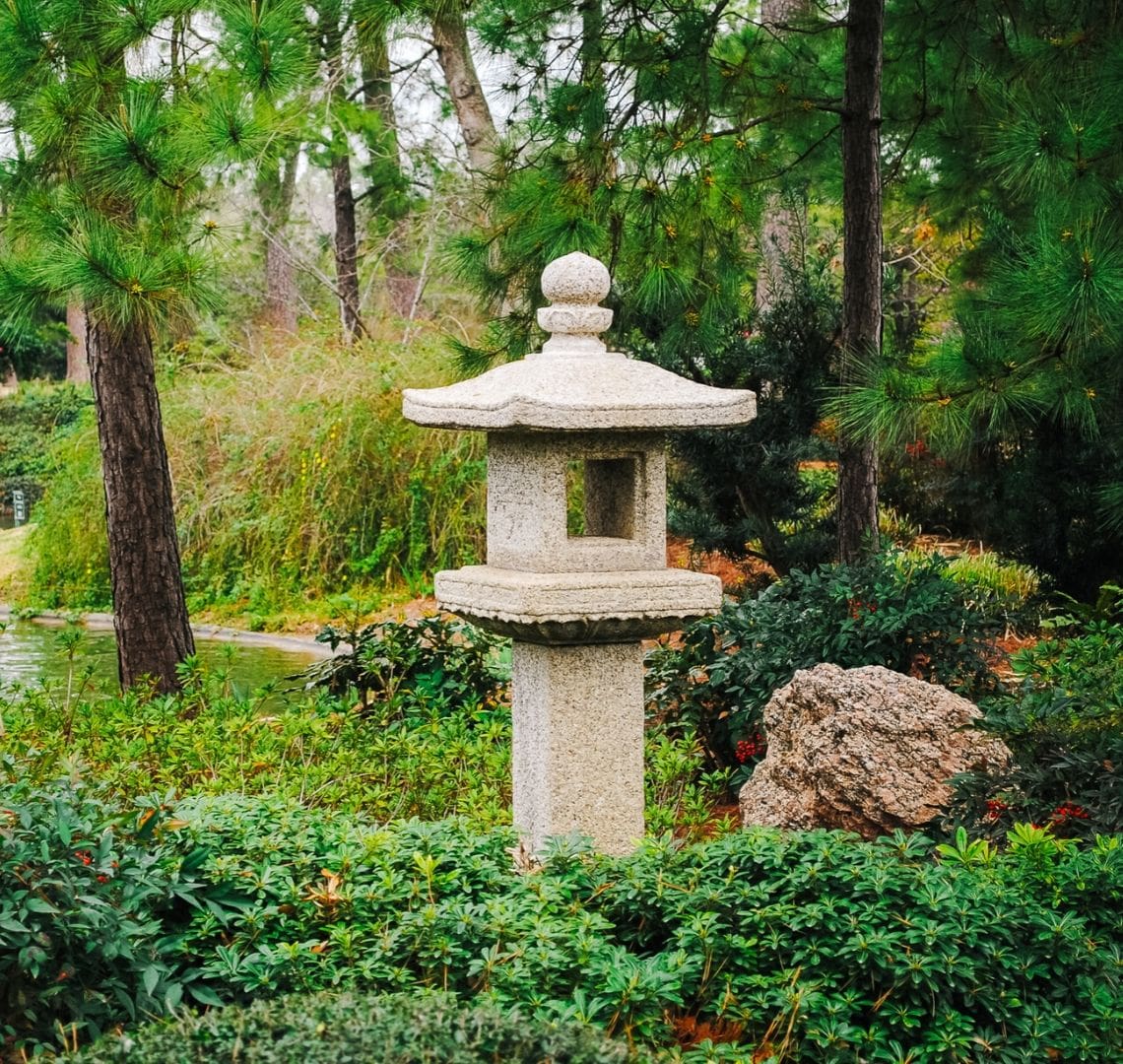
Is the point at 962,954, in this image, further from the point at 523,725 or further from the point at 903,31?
the point at 903,31

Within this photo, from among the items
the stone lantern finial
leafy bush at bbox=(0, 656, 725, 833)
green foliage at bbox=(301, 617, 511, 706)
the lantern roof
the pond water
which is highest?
the stone lantern finial

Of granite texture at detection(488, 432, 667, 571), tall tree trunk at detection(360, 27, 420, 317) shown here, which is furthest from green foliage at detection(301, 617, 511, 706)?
tall tree trunk at detection(360, 27, 420, 317)

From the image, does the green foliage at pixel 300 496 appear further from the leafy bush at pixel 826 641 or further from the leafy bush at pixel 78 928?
the leafy bush at pixel 78 928

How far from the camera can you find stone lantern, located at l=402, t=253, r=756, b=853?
14.7 ft

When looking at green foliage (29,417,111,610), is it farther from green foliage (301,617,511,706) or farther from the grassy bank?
green foliage (301,617,511,706)

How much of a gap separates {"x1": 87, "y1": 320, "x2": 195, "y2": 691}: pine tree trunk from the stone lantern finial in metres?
2.94

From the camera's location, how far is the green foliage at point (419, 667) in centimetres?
684

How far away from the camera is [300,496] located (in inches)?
472

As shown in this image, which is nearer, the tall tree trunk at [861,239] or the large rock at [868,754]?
the large rock at [868,754]

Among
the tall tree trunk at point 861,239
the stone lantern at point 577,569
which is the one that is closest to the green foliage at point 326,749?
the stone lantern at point 577,569

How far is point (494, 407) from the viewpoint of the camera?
4.42 metres

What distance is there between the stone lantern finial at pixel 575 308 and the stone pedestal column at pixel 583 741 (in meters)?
1.01

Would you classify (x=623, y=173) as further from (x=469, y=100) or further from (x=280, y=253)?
(x=280, y=253)

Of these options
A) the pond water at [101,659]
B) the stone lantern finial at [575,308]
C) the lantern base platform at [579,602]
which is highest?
the stone lantern finial at [575,308]
